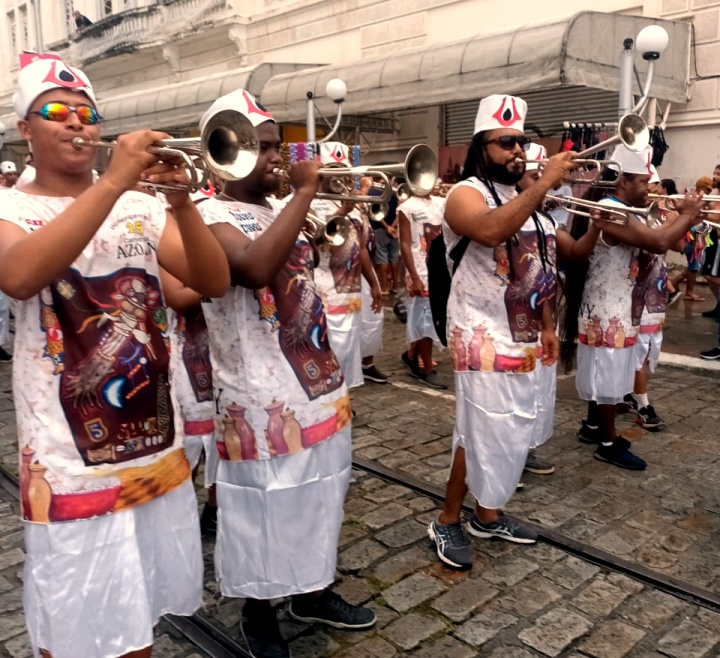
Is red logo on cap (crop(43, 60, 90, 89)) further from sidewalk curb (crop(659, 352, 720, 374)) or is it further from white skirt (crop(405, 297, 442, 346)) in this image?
sidewalk curb (crop(659, 352, 720, 374))

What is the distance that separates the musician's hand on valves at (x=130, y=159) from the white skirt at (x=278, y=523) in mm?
1260

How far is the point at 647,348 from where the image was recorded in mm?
5637

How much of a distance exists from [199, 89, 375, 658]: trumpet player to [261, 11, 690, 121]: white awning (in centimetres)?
805

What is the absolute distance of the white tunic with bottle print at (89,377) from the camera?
1.98 meters

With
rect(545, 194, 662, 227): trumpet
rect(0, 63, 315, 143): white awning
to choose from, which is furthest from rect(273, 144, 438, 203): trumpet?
rect(0, 63, 315, 143): white awning

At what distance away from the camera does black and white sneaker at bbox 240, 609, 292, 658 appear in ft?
9.20

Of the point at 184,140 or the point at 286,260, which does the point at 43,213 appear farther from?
the point at 286,260

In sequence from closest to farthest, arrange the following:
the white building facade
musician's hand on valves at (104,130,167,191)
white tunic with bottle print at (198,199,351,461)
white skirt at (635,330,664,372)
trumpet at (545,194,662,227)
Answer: musician's hand on valves at (104,130,167,191) → white tunic with bottle print at (198,199,351,461) → trumpet at (545,194,662,227) → white skirt at (635,330,664,372) → the white building facade

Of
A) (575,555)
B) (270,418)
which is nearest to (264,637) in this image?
(270,418)

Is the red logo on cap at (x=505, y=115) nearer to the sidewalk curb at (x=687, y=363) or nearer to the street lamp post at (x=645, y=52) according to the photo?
the street lamp post at (x=645, y=52)

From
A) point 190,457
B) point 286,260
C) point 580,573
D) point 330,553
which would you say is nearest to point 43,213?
point 286,260

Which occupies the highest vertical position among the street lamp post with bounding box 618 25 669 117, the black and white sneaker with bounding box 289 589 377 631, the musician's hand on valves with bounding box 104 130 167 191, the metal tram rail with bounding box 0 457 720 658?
the street lamp post with bounding box 618 25 669 117

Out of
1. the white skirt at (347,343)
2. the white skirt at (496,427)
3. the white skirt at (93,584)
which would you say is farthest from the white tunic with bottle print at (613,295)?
the white skirt at (93,584)

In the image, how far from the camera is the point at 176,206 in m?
2.08
